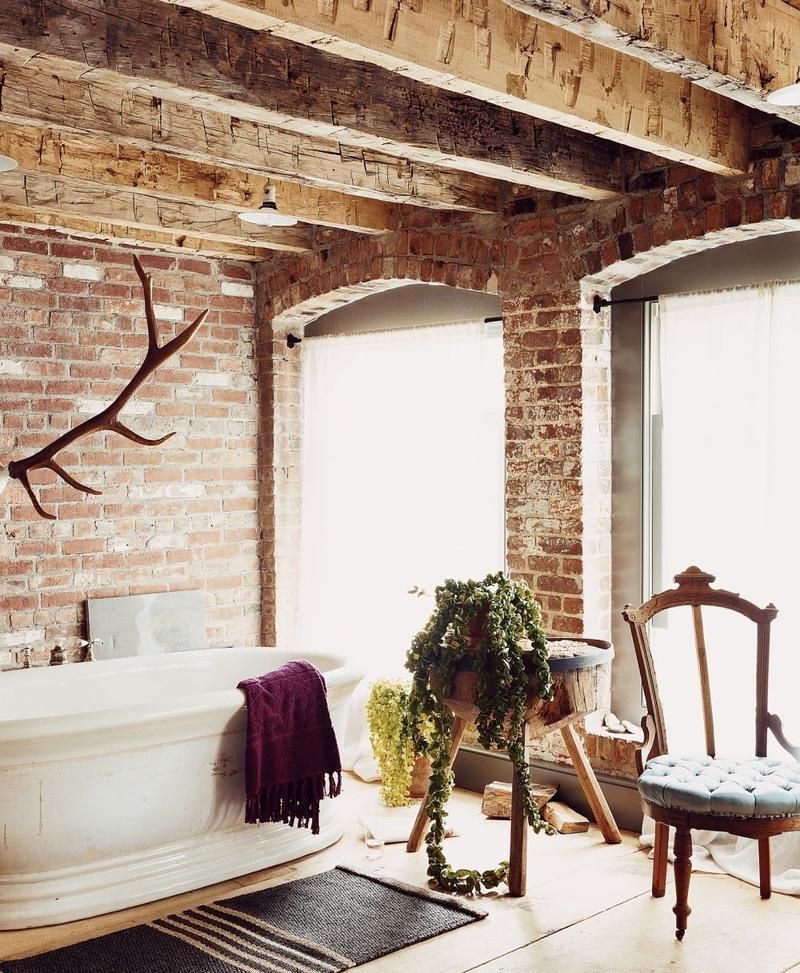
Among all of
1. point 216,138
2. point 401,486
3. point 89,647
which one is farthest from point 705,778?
point 89,647

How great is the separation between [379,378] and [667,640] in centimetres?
195

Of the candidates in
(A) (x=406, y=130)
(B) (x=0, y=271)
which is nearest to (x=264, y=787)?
(A) (x=406, y=130)

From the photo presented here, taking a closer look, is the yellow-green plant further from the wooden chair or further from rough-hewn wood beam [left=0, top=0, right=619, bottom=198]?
rough-hewn wood beam [left=0, top=0, right=619, bottom=198]

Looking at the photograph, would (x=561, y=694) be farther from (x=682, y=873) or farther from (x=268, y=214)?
(x=268, y=214)

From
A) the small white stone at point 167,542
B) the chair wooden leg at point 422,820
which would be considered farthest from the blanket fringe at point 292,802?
the small white stone at point 167,542

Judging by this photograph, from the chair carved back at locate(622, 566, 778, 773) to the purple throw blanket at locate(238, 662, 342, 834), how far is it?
112cm

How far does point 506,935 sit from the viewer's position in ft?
10.7

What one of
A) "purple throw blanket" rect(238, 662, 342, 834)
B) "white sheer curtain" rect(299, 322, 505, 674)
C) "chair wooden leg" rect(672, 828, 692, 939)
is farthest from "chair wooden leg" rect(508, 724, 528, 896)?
"white sheer curtain" rect(299, 322, 505, 674)

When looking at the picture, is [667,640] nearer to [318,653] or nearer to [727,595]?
[727,595]

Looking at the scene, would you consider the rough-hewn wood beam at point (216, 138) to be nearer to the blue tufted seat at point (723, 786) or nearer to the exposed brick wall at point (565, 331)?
the exposed brick wall at point (565, 331)

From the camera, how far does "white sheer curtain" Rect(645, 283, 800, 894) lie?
3.89 meters

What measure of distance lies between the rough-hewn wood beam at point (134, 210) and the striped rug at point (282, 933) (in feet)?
8.93

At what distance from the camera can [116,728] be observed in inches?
134

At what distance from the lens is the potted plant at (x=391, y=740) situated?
4492mm
